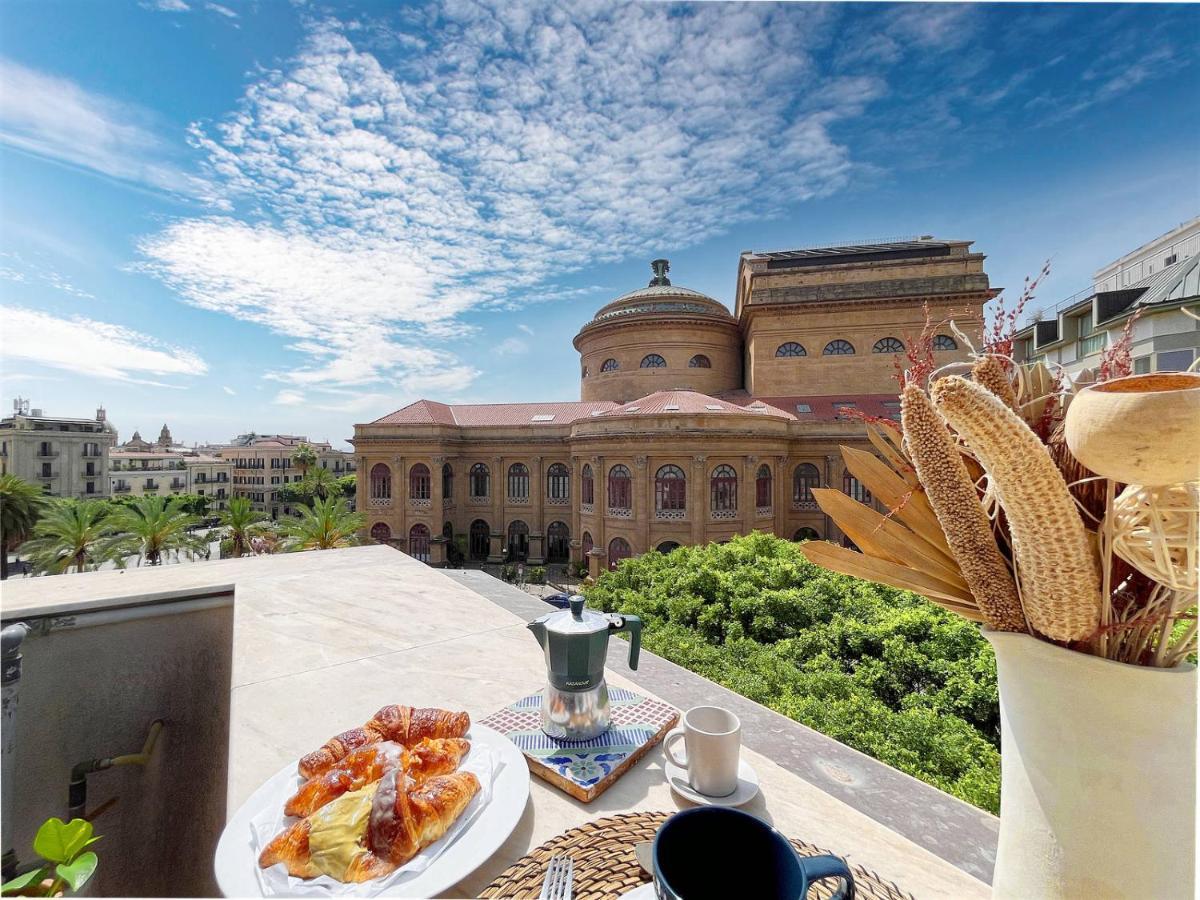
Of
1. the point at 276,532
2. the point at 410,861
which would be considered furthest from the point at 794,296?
the point at 410,861

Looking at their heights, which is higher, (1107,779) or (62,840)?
(1107,779)

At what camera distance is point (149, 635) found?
13.3 ft

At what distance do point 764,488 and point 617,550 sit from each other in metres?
6.24

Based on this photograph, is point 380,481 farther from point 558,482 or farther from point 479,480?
point 558,482

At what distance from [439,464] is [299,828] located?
905 inches

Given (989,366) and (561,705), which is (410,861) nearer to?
(561,705)

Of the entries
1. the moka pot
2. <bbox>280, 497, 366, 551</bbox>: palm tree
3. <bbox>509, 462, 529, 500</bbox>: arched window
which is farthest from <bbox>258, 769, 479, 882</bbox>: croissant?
<bbox>509, 462, 529, 500</bbox>: arched window

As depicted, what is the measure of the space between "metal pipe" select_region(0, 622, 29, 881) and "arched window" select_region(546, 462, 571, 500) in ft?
67.6

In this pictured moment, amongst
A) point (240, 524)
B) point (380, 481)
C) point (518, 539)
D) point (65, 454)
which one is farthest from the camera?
point (65, 454)

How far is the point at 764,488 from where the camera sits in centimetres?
1911

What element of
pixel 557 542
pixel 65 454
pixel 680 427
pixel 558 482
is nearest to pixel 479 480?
pixel 558 482

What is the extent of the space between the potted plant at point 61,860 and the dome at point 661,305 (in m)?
25.2

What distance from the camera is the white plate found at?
1.29m

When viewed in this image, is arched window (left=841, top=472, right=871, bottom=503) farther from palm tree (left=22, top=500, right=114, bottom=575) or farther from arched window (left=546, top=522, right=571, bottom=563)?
palm tree (left=22, top=500, right=114, bottom=575)
